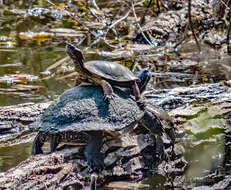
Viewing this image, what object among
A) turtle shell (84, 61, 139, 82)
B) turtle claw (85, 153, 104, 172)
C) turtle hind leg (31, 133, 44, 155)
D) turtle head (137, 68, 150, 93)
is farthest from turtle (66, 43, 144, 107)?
turtle hind leg (31, 133, 44, 155)

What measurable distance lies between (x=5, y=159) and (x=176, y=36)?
5469 mm

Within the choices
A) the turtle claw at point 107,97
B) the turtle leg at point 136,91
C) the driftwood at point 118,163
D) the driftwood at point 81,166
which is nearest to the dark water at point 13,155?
the driftwood at point 118,163

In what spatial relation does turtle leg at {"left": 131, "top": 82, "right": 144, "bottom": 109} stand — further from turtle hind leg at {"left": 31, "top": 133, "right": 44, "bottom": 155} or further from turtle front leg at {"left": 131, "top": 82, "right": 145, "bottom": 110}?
turtle hind leg at {"left": 31, "top": 133, "right": 44, "bottom": 155}

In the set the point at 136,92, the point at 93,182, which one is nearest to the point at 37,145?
the point at 93,182

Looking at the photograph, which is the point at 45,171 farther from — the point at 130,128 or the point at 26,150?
the point at 26,150

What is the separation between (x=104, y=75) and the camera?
11.5 ft

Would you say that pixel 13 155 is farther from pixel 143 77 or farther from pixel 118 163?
pixel 143 77

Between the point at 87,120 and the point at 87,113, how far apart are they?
0.06m

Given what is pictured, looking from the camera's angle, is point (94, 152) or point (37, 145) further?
point (37, 145)

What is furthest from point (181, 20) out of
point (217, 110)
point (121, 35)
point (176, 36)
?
point (217, 110)

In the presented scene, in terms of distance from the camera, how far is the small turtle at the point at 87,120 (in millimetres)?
3174

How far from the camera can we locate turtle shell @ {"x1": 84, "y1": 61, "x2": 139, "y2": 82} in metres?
3.49

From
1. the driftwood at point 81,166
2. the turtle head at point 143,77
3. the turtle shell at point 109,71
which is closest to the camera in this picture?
the driftwood at point 81,166

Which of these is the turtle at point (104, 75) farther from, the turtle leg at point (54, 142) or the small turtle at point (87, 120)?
the turtle leg at point (54, 142)
